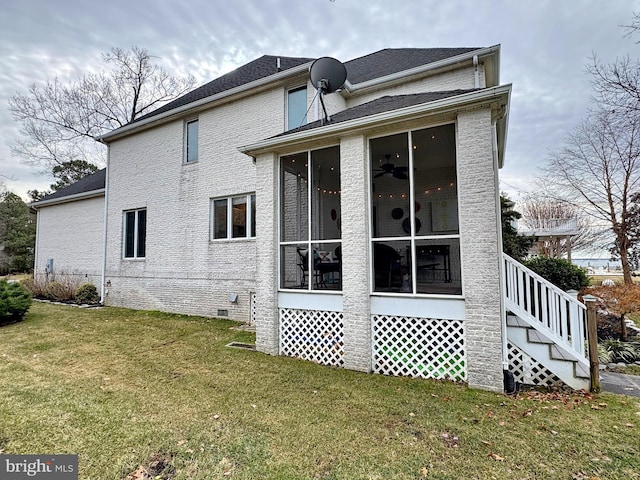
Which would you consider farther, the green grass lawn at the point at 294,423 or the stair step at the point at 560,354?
the stair step at the point at 560,354

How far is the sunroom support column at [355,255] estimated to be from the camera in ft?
16.3

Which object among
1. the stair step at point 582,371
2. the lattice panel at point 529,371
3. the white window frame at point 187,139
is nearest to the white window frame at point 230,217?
the white window frame at point 187,139

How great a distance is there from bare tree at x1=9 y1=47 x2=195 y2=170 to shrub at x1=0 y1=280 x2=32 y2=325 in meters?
13.7

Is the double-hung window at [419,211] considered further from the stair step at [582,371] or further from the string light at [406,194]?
the stair step at [582,371]

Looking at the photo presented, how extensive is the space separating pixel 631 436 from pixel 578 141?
632 inches


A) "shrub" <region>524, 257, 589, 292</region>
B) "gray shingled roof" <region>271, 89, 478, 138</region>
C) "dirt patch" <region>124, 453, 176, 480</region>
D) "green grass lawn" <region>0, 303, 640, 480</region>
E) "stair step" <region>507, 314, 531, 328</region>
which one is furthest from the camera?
"shrub" <region>524, 257, 589, 292</region>

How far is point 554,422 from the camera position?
3.37 m

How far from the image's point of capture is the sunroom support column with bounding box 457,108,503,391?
4.09m

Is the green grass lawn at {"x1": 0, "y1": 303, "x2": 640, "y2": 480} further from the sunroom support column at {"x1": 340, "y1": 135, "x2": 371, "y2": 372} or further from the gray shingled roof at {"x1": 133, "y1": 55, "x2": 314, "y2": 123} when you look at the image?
the gray shingled roof at {"x1": 133, "y1": 55, "x2": 314, "y2": 123}

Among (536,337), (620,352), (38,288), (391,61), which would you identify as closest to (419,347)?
(536,337)

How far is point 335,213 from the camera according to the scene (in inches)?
317

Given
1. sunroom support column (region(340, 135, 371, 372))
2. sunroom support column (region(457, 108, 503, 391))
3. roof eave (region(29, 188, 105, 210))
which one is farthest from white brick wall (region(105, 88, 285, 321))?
sunroom support column (region(457, 108, 503, 391))

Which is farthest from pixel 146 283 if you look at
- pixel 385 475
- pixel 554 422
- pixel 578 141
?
pixel 578 141

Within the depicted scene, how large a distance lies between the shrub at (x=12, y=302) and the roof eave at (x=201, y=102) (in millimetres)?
6061
